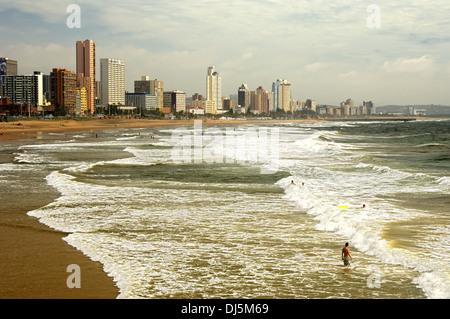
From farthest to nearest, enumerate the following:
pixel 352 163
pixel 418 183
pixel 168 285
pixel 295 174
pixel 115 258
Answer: pixel 352 163, pixel 295 174, pixel 418 183, pixel 115 258, pixel 168 285

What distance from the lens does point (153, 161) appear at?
37031 millimetres

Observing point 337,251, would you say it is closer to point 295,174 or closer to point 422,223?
point 422,223

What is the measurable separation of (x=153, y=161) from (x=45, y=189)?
1507 centimetres

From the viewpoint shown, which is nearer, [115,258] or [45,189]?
[115,258]

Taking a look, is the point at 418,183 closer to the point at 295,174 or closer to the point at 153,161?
the point at 295,174

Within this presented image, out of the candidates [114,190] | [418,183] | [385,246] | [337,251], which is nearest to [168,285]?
[337,251]

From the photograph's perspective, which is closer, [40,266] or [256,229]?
[40,266]

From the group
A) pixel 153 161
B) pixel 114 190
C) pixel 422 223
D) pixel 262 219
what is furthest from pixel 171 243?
pixel 153 161

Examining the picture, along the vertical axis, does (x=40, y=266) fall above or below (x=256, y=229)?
below

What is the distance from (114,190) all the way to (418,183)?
1530cm

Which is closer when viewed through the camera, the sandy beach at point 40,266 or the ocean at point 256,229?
the sandy beach at point 40,266

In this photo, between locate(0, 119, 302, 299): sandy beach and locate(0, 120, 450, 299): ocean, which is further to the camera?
locate(0, 120, 450, 299): ocean

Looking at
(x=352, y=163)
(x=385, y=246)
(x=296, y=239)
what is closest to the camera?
(x=385, y=246)

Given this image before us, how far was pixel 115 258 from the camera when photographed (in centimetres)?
1188
